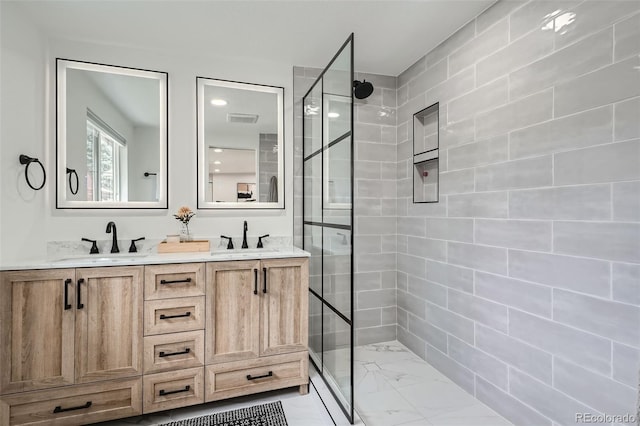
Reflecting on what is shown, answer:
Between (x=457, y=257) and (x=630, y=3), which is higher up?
(x=630, y=3)

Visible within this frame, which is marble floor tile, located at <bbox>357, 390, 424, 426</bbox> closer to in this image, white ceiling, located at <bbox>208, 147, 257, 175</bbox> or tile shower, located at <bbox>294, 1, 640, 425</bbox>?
tile shower, located at <bbox>294, 1, 640, 425</bbox>

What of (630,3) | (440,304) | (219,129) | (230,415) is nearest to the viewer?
(630,3)

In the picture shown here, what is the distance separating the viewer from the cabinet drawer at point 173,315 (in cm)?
188

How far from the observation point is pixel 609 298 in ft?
4.48

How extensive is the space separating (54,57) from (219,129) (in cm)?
118

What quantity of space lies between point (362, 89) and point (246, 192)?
1333mm

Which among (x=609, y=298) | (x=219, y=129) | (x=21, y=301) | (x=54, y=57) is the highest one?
(x=54, y=57)

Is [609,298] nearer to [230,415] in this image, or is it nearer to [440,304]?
[440,304]

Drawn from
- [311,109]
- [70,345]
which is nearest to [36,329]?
[70,345]

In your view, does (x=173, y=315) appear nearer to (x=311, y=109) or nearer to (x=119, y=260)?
(x=119, y=260)

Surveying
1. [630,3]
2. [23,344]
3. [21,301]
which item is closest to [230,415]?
[23,344]

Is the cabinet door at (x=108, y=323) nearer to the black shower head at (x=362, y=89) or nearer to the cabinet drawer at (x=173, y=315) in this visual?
the cabinet drawer at (x=173, y=315)

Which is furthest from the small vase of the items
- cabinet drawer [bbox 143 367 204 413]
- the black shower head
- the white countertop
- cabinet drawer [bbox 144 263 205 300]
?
the black shower head

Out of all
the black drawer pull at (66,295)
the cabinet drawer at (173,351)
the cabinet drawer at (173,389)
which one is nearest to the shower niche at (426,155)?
the cabinet drawer at (173,351)
